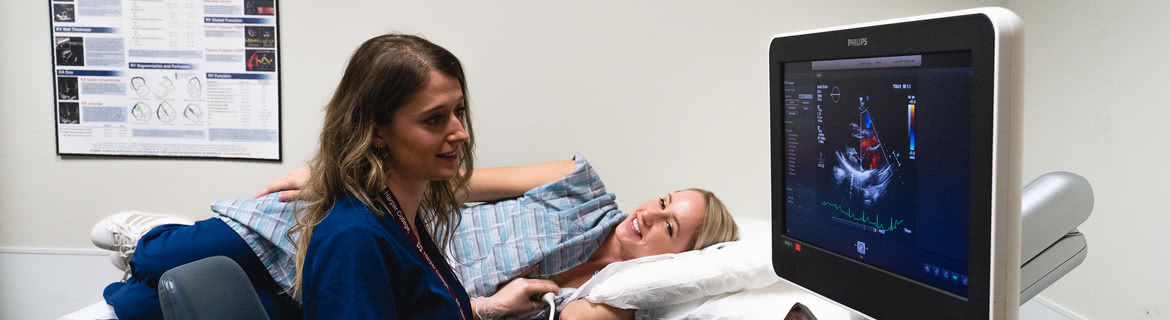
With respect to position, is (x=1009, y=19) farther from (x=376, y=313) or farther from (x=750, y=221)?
(x=750, y=221)

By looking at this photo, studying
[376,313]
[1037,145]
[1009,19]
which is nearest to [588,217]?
[376,313]

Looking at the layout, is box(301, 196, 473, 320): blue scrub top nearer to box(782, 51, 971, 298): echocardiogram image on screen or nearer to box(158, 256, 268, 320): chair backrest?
box(158, 256, 268, 320): chair backrest

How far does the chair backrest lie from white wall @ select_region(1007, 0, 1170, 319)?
7.27ft

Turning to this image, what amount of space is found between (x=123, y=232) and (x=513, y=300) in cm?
113

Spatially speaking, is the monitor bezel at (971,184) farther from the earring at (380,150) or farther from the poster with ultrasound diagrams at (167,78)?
the poster with ultrasound diagrams at (167,78)

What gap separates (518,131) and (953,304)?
2.19 m

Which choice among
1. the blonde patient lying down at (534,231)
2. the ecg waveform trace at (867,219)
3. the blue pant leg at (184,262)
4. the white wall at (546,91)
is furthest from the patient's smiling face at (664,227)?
the ecg waveform trace at (867,219)

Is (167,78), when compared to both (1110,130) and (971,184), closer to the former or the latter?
(971,184)

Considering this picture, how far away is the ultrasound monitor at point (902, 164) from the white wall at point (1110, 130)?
1500 mm

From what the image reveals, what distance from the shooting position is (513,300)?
84.4 inches

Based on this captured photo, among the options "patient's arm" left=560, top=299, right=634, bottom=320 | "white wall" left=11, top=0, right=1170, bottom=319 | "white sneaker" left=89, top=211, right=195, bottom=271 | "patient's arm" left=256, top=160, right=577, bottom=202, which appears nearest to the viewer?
"patient's arm" left=560, top=299, right=634, bottom=320

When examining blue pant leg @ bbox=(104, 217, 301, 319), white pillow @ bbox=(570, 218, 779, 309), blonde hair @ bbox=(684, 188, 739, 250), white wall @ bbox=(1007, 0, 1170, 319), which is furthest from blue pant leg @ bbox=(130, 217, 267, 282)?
white wall @ bbox=(1007, 0, 1170, 319)

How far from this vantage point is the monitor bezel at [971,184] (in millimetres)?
856

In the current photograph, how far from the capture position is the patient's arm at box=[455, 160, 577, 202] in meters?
2.55
